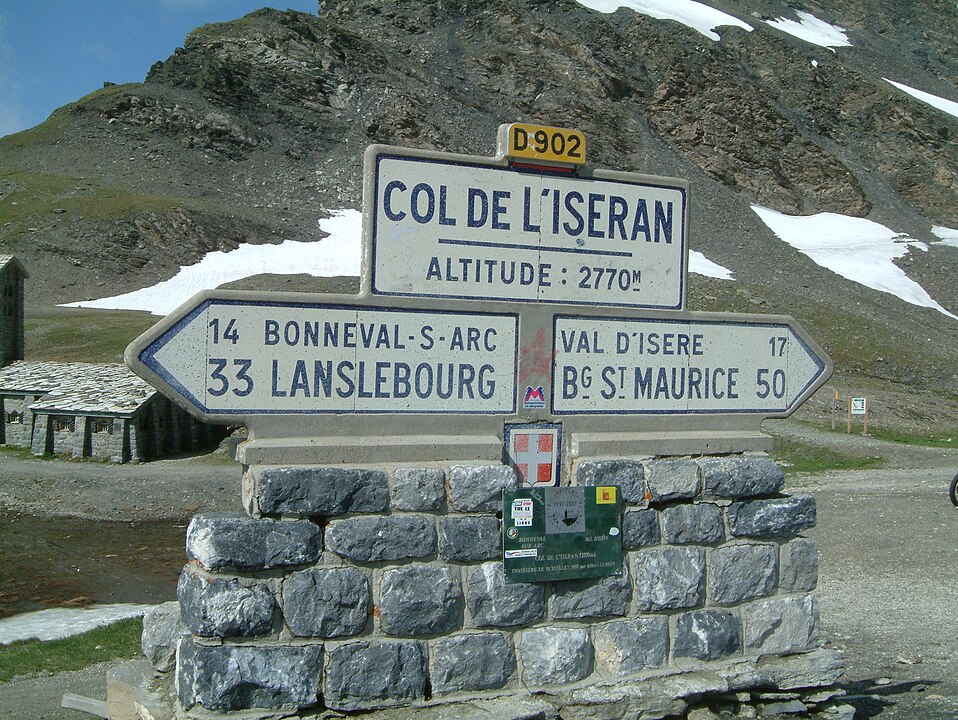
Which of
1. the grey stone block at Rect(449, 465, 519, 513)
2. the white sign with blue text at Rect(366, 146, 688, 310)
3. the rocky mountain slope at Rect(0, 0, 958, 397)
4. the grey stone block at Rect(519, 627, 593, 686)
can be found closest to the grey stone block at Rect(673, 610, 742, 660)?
the grey stone block at Rect(519, 627, 593, 686)

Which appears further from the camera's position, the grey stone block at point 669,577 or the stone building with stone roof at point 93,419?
the stone building with stone roof at point 93,419

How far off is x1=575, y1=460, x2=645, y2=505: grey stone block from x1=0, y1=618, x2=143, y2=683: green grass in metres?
5.79

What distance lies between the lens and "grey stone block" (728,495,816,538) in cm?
498

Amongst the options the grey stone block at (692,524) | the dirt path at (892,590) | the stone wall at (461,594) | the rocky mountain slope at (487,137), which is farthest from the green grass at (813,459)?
the grey stone block at (692,524)

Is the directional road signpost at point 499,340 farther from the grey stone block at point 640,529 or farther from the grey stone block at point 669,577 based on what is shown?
the grey stone block at point 669,577

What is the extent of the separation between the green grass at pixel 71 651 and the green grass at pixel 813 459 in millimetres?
15250

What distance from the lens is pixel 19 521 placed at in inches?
703

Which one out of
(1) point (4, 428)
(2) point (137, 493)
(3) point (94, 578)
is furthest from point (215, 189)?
(3) point (94, 578)

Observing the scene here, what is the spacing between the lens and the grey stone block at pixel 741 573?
491 centimetres

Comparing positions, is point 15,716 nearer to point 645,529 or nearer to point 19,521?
point 645,529

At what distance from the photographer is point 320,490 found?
13.5ft

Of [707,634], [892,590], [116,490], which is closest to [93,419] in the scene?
[116,490]

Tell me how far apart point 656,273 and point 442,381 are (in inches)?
55.9

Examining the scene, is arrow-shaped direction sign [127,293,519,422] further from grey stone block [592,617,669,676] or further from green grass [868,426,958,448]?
green grass [868,426,958,448]
